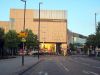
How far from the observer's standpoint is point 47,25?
175250 millimetres

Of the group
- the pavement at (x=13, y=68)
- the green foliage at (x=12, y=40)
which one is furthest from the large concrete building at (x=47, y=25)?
the pavement at (x=13, y=68)

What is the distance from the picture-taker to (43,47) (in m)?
171

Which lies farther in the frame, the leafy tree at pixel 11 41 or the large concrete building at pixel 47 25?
the large concrete building at pixel 47 25

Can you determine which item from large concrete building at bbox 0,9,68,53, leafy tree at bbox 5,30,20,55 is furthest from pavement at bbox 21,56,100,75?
large concrete building at bbox 0,9,68,53

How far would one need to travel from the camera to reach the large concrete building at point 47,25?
173375 mm

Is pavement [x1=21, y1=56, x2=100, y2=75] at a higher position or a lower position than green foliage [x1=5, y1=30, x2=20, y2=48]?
lower

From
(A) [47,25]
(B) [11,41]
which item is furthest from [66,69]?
(A) [47,25]

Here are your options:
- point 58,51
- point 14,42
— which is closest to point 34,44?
point 14,42

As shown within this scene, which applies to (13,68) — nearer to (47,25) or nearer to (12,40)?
(12,40)

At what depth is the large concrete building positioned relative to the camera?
17338cm

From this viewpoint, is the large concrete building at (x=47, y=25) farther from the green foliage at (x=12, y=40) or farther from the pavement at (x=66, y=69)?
the pavement at (x=66, y=69)

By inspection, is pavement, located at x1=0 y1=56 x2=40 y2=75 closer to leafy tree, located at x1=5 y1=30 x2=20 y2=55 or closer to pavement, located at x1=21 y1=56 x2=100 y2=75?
pavement, located at x1=21 y1=56 x2=100 y2=75

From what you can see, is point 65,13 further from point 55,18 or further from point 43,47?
point 43,47

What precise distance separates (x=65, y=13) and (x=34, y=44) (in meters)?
42.1
